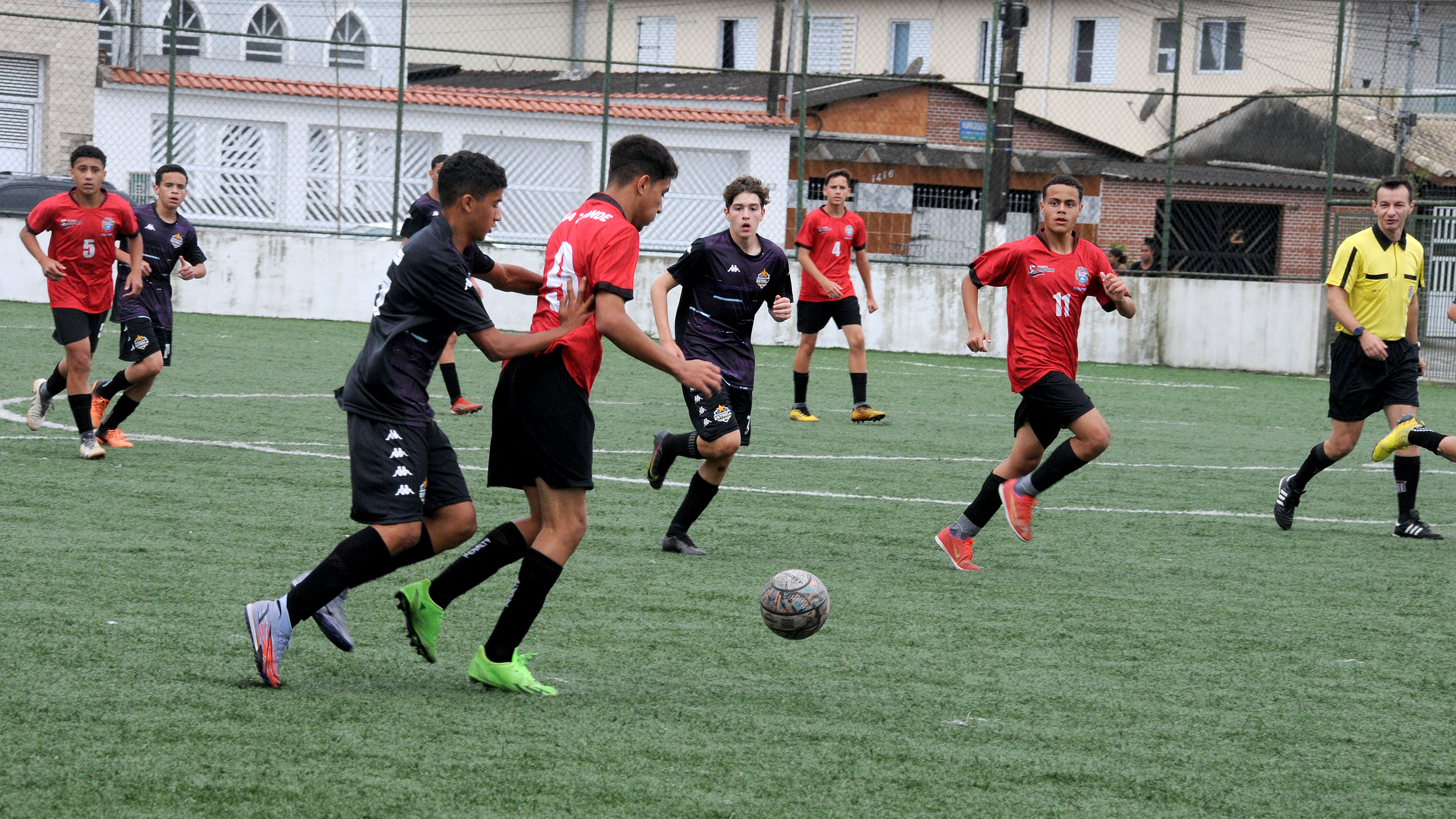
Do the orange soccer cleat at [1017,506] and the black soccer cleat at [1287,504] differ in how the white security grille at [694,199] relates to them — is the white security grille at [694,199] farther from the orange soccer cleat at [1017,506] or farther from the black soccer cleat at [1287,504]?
the orange soccer cleat at [1017,506]

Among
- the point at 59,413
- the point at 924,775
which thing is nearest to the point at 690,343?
the point at 924,775

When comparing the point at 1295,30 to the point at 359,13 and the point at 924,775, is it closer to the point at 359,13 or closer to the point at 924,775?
the point at 359,13

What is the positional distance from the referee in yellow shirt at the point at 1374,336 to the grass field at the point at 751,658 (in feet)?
1.38

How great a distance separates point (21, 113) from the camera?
1159 inches

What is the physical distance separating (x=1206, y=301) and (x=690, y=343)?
1390 cm

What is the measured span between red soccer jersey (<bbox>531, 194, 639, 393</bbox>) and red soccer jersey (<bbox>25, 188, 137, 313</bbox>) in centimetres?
588

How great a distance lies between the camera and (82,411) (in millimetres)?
9258

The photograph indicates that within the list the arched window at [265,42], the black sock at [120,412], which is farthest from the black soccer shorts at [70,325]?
the arched window at [265,42]

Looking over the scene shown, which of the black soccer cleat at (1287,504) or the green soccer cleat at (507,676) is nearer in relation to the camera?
the green soccer cleat at (507,676)

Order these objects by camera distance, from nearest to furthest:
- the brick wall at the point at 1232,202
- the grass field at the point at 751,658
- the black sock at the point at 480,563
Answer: the grass field at the point at 751,658
the black sock at the point at 480,563
the brick wall at the point at 1232,202

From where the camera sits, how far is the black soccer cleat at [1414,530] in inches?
329

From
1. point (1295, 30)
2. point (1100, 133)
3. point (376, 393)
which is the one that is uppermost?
point (1295, 30)

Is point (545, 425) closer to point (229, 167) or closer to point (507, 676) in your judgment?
point (507, 676)

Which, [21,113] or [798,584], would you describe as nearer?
[798,584]
